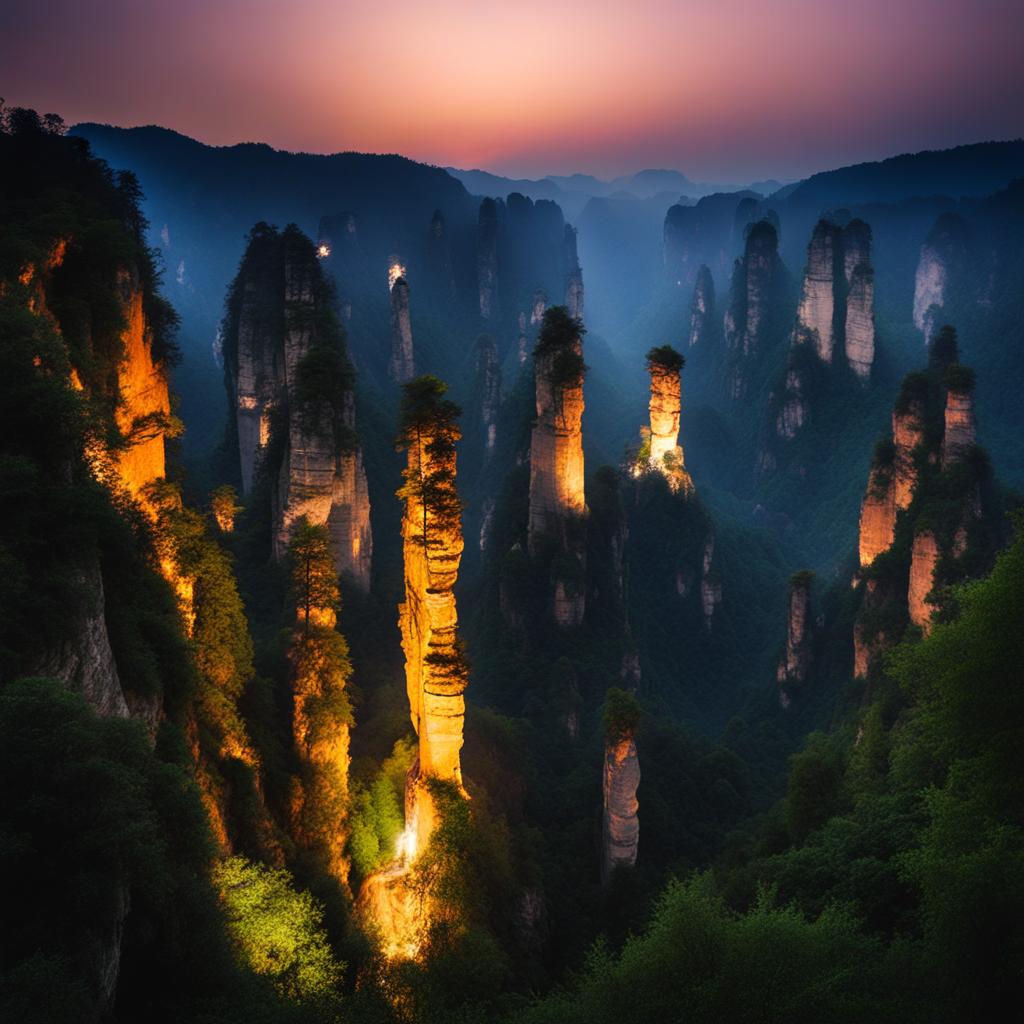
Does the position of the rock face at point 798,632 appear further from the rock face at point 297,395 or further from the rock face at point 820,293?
the rock face at point 820,293

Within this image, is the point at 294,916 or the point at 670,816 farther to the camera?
the point at 670,816

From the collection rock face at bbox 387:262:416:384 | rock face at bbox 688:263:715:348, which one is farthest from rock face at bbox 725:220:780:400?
rock face at bbox 387:262:416:384

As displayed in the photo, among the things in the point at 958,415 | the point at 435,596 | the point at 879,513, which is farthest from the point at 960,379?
the point at 435,596

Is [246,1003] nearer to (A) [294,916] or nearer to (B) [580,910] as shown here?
(A) [294,916]

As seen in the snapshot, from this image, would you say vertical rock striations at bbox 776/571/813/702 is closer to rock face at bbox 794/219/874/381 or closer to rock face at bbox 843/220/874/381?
rock face at bbox 843/220/874/381

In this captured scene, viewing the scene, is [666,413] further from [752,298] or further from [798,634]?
[752,298]

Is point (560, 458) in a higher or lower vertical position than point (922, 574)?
higher

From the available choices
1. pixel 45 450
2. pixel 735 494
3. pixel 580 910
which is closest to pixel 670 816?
pixel 580 910
